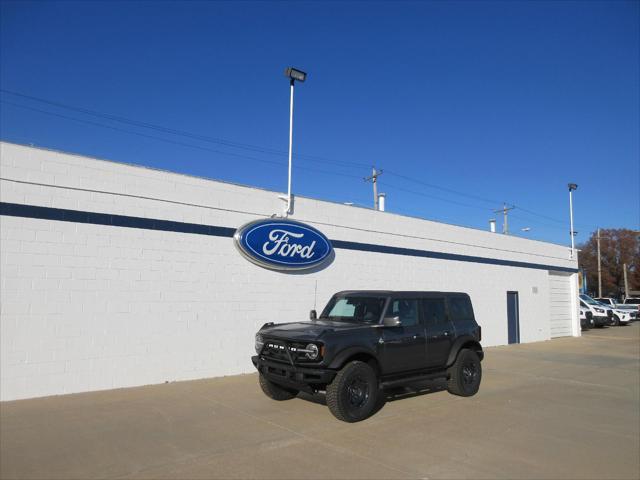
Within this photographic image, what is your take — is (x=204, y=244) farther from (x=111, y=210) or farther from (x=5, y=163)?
(x=5, y=163)

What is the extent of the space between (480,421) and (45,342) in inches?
286

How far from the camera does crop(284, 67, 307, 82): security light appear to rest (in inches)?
484

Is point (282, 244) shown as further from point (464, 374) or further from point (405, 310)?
point (464, 374)

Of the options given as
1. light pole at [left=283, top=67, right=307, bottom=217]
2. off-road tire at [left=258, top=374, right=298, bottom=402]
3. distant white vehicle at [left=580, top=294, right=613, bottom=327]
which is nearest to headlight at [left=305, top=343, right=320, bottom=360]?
off-road tire at [left=258, top=374, right=298, bottom=402]

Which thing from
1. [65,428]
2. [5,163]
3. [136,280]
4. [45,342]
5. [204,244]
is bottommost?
[65,428]

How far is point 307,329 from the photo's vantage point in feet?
24.6

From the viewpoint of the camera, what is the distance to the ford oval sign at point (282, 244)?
37.1 feet

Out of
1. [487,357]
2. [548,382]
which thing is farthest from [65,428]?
[487,357]

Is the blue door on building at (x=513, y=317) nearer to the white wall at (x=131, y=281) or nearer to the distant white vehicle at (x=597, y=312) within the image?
the white wall at (x=131, y=281)

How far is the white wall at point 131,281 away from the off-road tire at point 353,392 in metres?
4.53

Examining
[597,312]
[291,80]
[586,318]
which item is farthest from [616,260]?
[291,80]

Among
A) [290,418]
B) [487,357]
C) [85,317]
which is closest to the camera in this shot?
[290,418]

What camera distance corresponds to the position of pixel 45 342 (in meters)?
8.47

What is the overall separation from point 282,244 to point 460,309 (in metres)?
4.50
